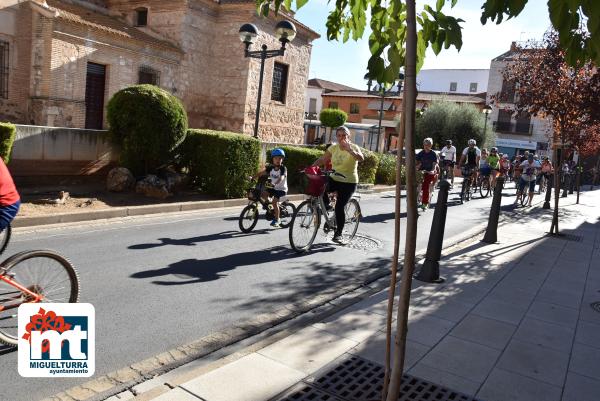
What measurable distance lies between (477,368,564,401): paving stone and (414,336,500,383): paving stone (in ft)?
0.29

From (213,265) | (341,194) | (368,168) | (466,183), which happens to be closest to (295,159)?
(368,168)

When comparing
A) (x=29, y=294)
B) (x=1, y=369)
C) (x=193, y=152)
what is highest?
(x=193, y=152)

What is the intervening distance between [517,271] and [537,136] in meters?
44.8

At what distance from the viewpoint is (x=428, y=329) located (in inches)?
175

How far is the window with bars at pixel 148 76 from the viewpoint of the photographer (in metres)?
19.7

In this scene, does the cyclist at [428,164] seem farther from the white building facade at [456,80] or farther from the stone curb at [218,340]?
the white building facade at [456,80]

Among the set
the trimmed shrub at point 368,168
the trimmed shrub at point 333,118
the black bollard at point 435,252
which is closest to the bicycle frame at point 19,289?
the black bollard at point 435,252

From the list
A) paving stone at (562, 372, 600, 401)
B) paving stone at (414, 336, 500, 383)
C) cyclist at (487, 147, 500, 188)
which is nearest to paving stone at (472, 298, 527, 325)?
paving stone at (414, 336, 500, 383)

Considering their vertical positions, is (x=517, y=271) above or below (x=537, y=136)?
below

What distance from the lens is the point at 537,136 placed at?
153ft

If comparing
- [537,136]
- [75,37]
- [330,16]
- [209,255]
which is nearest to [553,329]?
[330,16]

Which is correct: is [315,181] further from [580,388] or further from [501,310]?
[580,388]

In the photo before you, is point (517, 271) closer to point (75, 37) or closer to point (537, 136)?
point (75, 37)

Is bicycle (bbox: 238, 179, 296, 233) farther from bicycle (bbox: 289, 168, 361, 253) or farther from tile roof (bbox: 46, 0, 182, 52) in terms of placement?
tile roof (bbox: 46, 0, 182, 52)
